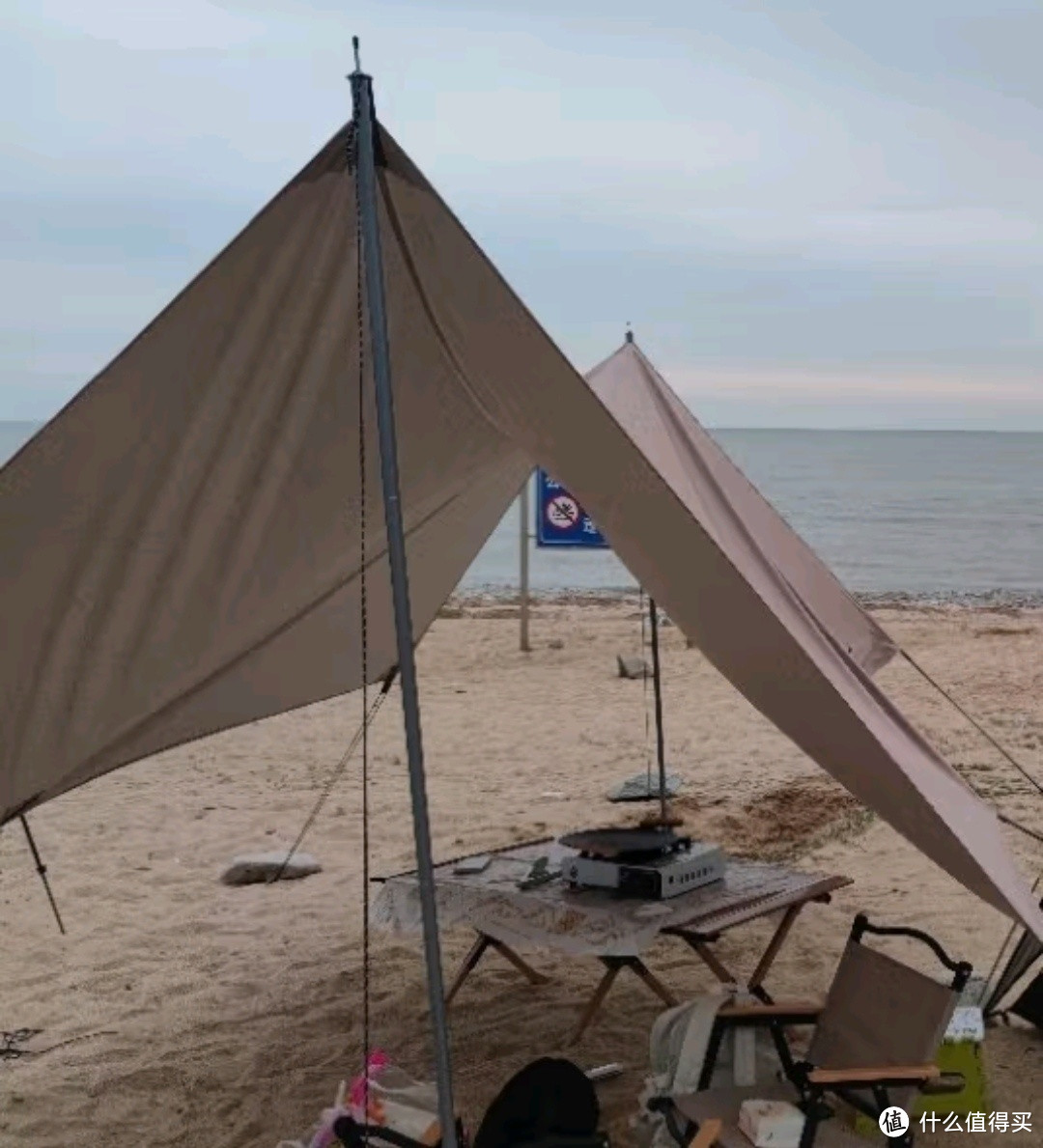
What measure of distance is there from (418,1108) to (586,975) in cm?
170

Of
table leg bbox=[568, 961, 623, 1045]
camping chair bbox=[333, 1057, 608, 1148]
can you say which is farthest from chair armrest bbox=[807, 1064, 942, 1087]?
table leg bbox=[568, 961, 623, 1045]

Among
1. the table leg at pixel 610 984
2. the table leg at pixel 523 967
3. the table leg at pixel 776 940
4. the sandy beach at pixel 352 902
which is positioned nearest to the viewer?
the table leg at pixel 610 984

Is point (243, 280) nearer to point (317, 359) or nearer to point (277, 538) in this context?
point (317, 359)

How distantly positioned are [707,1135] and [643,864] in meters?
1.24

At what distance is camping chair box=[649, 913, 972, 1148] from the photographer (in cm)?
323

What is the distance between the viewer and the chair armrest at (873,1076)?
126 inches

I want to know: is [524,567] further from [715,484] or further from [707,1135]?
[707,1135]

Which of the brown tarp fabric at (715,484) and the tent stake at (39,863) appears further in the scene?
the brown tarp fabric at (715,484)

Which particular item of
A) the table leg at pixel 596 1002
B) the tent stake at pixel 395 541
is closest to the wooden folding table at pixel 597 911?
the table leg at pixel 596 1002

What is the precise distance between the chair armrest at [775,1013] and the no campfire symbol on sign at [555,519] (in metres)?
8.04

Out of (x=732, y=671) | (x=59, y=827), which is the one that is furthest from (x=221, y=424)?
(x=59, y=827)

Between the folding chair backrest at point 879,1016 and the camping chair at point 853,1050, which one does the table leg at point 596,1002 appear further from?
the folding chair backrest at point 879,1016
